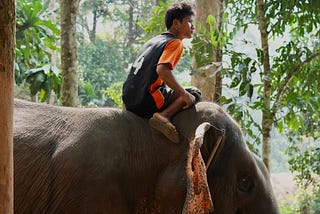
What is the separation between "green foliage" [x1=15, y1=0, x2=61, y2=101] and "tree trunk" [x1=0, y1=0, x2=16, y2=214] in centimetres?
607

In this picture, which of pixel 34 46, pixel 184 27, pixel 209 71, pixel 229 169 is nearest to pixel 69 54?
pixel 209 71

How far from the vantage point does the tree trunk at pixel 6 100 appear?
2.51m

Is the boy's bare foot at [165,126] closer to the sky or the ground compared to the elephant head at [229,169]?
closer to the sky

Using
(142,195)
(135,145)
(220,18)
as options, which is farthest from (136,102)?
(220,18)

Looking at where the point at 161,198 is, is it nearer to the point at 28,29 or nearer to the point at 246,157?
the point at 246,157

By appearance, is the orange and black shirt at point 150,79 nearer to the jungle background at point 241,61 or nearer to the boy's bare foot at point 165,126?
the boy's bare foot at point 165,126

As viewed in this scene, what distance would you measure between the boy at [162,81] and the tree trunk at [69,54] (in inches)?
91.1

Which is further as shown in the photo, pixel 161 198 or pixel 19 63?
pixel 19 63

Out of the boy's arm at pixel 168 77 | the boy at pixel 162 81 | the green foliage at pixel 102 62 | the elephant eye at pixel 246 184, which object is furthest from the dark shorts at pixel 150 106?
the green foliage at pixel 102 62

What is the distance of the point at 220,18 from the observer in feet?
23.6

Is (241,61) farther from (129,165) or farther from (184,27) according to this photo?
(129,165)

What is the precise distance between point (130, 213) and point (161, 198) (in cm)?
22

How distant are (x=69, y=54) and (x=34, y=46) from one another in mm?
3430

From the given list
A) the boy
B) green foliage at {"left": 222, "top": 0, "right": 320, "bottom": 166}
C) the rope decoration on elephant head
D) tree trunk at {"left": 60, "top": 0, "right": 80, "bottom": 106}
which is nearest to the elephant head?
the boy
